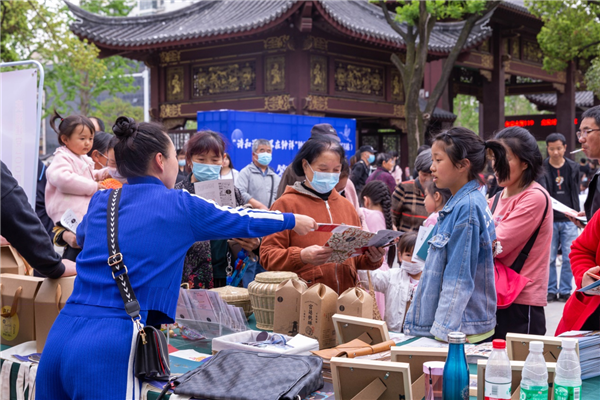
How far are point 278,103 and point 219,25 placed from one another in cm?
234

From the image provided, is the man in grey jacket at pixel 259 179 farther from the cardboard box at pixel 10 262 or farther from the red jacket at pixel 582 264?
the red jacket at pixel 582 264

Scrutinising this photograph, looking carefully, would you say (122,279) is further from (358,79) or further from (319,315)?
(358,79)

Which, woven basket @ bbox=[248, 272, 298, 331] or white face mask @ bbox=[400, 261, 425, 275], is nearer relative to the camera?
woven basket @ bbox=[248, 272, 298, 331]

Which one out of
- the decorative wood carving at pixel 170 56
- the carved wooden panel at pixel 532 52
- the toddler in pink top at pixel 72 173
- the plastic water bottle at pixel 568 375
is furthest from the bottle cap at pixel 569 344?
the carved wooden panel at pixel 532 52

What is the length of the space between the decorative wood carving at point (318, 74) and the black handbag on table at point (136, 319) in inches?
418

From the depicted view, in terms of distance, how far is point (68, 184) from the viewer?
422 centimetres

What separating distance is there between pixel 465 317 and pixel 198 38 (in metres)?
11.0

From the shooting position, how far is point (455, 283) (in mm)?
2463

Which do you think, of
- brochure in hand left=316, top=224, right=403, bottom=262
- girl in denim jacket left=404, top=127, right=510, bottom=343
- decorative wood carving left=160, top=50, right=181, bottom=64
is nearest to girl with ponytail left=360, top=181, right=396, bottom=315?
brochure in hand left=316, top=224, right=403, bottom=262

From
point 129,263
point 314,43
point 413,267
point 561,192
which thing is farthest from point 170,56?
point 129,263

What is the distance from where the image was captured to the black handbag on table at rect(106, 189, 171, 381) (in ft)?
6.36

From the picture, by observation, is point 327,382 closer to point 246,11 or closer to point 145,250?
point 145,250

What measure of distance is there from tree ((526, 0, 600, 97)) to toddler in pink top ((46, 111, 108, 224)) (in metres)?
10.7

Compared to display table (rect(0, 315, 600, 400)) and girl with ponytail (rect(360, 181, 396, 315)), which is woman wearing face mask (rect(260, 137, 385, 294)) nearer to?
display table (rect(0, 315, 600, 400))
